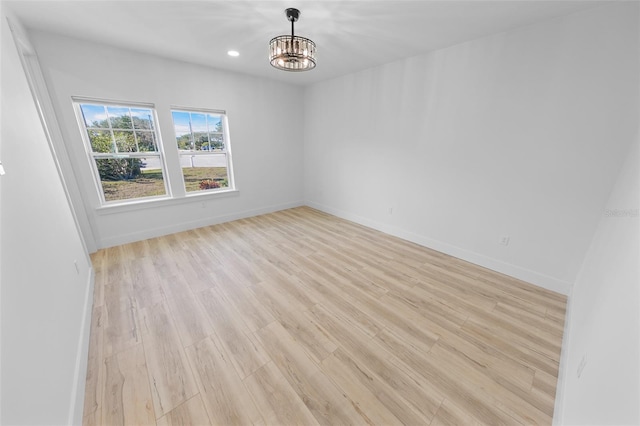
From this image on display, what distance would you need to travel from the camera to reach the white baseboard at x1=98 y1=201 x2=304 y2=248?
3.23 meters

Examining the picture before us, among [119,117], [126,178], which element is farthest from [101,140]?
[126,178]

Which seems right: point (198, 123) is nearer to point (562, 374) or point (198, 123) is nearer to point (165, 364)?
point (165, 364)

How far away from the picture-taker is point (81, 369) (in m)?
1.43

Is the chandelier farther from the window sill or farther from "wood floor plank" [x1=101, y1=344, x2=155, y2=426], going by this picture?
the window sill

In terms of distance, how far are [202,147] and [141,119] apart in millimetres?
843

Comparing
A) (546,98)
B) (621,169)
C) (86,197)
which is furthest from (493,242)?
(86,197)

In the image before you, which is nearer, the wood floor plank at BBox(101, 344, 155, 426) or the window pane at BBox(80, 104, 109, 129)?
the wood floor plank at BBox(101, 344, 155, 426)

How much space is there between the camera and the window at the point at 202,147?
3.60m

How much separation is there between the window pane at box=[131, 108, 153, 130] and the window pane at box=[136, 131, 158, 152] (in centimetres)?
9

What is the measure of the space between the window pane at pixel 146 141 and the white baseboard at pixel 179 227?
3.93 ft

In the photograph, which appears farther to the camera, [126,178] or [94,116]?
[126,178]

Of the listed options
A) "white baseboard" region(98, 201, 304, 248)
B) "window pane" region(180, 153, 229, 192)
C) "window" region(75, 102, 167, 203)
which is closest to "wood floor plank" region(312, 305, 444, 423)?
"white baseboard" region(98, 201, 304, 248)

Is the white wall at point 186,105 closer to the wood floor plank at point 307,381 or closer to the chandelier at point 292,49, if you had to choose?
the chandelier at point 292,49

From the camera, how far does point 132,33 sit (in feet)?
8.05
